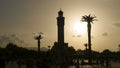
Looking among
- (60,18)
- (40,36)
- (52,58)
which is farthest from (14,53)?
(60,18)

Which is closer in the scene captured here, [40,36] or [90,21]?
[90,21]

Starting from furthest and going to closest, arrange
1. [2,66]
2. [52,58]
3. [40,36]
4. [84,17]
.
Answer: [40,36] → [84,17] → [52,58] → [2,66]

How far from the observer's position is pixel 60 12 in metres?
114

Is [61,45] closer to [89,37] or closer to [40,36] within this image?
[89,37]

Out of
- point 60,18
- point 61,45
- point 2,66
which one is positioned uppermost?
point 60,18

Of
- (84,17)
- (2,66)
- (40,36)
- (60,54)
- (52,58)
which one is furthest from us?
(40,36)

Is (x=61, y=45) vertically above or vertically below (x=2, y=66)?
above

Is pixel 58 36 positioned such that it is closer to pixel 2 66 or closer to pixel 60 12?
pixel 60 12

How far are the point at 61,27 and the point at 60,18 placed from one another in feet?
10.8

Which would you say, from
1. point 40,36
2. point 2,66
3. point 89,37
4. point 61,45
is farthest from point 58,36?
point 2,66

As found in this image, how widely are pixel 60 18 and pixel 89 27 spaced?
15.3 meters

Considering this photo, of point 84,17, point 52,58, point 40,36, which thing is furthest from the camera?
point 40,36

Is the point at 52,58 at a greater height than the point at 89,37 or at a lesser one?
lesser

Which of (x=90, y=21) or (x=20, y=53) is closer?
Result: (x=90, y=21)
